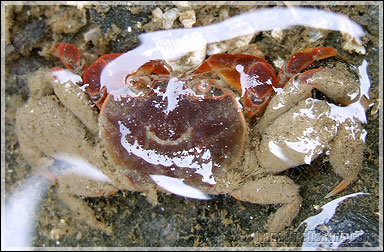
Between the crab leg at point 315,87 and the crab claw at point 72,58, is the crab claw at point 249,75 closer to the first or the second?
the crab leg at point 315,87

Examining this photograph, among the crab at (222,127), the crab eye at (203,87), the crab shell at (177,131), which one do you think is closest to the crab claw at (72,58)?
the crab at (222,127)

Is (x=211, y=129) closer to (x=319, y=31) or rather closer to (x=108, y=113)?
(x=108, y=113)

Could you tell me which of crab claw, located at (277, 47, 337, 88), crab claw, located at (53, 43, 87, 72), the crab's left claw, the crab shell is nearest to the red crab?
crab claw, located at (277, 47, 337, 88)

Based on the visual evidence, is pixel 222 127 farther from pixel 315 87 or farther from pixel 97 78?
pixel 97 78

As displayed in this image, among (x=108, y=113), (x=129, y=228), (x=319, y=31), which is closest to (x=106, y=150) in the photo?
(x=108, y=113)

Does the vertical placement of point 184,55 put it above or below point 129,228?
above

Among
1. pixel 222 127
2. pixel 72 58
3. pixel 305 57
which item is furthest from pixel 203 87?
pixel 72 58
